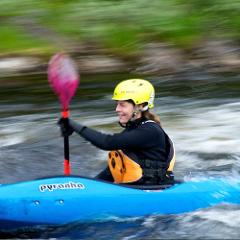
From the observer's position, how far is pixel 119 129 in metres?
9.96

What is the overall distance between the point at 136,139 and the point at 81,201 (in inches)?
28.2

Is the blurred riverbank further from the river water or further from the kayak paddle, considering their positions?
the kayak paddle

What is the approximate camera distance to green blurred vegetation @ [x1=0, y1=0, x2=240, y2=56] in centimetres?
1505

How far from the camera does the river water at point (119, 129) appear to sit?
628cm

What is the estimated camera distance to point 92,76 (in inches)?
526

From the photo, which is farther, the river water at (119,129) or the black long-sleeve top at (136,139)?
the river water at (119,129)

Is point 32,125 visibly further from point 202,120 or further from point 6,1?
point 6,1

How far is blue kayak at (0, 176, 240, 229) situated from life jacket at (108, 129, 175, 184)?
11 centimetres

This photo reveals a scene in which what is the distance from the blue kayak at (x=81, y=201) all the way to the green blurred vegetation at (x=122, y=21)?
334 inches

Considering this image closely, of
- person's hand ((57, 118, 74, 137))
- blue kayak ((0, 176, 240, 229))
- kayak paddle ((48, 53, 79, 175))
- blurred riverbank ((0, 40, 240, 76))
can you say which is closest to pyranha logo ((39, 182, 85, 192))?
blue kayak ((0, 176, 240, 229))

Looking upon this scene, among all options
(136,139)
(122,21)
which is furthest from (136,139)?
(122,21)

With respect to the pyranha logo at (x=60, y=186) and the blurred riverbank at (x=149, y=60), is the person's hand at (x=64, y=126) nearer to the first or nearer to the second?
the pyranha logo at (x=60, y=186)

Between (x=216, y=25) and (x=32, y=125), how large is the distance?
6643mm

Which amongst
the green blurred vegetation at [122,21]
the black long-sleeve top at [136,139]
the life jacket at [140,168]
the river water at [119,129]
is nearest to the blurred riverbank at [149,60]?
the green blurred vegetation at [122,21]
